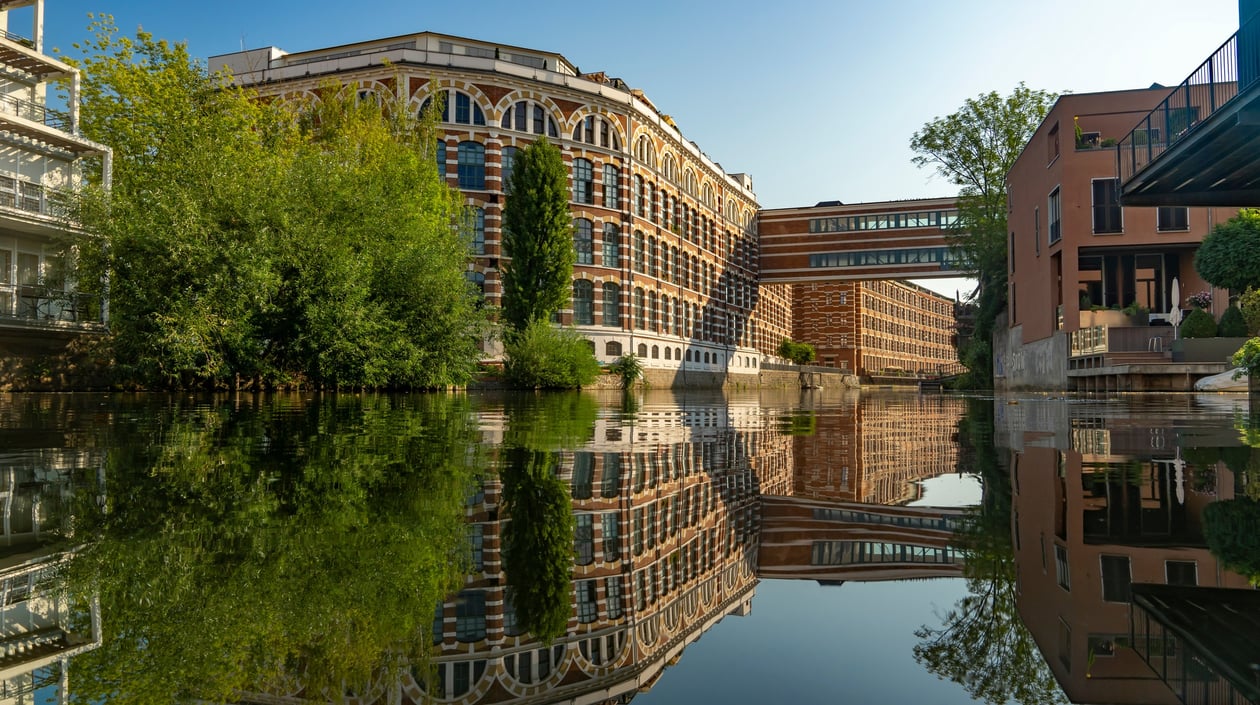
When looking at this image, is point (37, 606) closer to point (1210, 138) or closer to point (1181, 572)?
point (1181, 572)

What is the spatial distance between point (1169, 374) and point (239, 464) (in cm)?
2675

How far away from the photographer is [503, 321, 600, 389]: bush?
30.4 metres

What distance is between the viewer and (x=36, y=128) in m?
24.3

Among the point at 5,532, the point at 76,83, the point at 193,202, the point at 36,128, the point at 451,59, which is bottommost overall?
the point at 5,532

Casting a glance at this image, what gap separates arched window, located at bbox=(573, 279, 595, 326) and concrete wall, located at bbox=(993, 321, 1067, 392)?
20.8 metres

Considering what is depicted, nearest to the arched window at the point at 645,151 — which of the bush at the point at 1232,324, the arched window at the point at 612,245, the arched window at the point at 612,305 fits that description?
the arched window at the point at 612,245

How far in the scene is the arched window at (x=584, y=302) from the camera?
44938mm

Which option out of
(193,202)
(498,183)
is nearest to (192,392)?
(193,202)

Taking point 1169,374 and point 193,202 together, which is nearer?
point 193,202

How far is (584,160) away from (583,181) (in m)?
1.13

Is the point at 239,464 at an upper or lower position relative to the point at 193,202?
lower

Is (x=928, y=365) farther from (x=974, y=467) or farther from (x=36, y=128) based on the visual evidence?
(x=974, y=467)

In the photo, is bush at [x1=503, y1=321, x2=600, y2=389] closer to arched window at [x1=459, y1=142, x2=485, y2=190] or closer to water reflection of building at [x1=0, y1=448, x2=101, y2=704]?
arched window at [x1=459, y1=142, x2=485, y2=190]

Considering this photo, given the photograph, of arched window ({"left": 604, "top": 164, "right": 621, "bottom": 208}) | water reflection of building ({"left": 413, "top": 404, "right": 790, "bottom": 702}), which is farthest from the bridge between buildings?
water reflection of building ({"left": 413, "top": 404, "right": 790, "bottom": 702})
